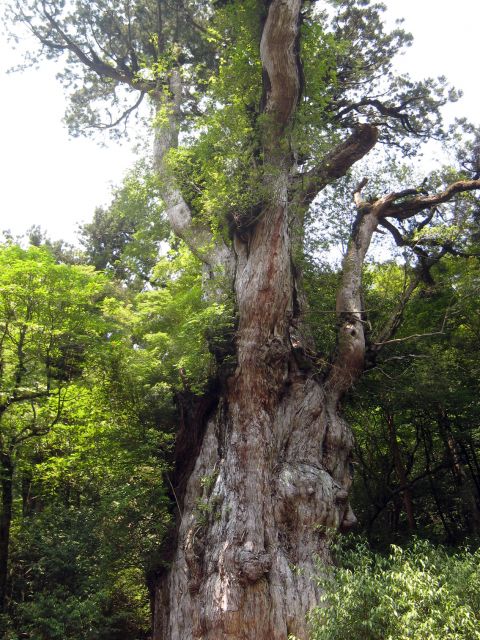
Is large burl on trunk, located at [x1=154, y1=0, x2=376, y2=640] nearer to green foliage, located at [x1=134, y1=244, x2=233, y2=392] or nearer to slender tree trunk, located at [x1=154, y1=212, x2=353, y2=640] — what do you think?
slender tree trunk, located at [x1=154, y1=212, x2=353, y2=640]

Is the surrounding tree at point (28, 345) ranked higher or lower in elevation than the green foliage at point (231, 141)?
lower

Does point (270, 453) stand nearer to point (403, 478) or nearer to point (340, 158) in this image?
point (403, 478)

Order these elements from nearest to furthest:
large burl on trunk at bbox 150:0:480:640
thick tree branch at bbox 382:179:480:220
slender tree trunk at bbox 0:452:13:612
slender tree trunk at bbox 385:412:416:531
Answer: large burl on trunk at bbox 150:0:480:640, slender tree trunk at bbox 0:452:13:612, thick tree branch at bbox 382:179:480:220, slender tree trunk at bbox 385:412:416:531

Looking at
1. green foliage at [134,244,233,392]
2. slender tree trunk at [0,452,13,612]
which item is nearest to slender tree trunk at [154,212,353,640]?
green foliage at [134,244,233,392]

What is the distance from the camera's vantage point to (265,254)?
919 cm

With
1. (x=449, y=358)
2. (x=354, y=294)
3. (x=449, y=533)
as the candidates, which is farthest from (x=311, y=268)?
(x=449, y=533)

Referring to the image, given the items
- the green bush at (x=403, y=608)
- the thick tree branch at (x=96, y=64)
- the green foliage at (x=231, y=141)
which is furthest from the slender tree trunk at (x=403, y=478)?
the thick tree branch at (x=96, y=64)

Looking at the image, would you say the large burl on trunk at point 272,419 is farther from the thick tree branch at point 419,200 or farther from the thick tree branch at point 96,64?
the thick tree branch at point 96,64

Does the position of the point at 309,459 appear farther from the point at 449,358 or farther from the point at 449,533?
the point at 449,533

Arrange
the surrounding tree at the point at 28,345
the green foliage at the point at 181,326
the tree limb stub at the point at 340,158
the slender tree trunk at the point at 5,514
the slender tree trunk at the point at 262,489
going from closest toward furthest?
the slender tree trunk at the point at 262,489 < the green foliage at the point at 181,326 < the slender tree trunk at the point at 5,514 < the surrounding tree at the point at 28,345 < the tree limb stub at the point at 340,158

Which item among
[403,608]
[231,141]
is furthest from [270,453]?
[231,141]

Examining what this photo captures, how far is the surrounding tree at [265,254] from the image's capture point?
677 centimetres

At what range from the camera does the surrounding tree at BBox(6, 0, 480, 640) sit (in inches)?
266

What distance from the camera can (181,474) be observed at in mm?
8844
